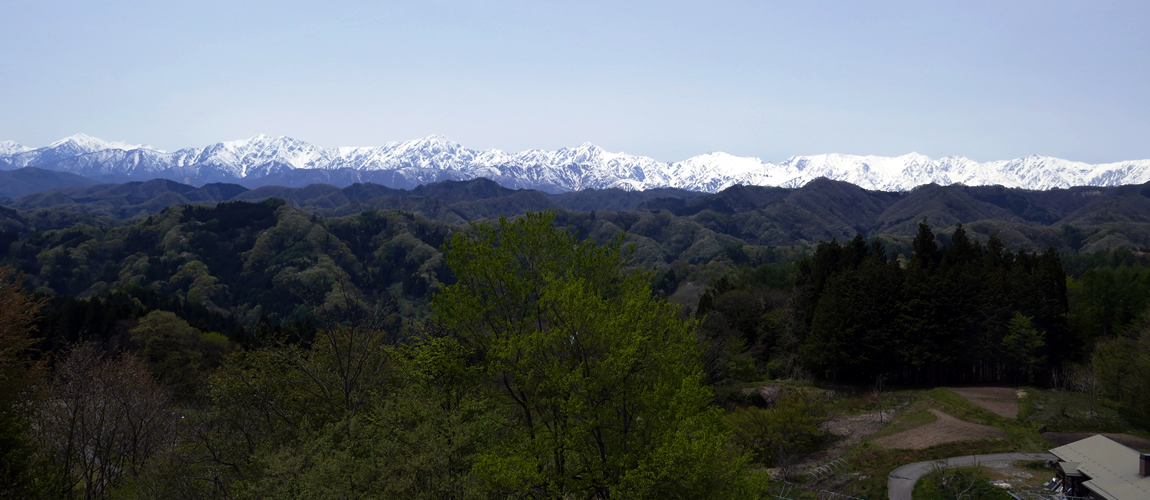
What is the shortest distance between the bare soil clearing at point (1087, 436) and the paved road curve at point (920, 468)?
3276 mm

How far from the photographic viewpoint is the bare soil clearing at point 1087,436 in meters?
39.1

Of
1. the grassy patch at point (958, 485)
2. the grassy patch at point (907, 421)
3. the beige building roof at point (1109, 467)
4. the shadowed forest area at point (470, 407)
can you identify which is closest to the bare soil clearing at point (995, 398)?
the grassy patch at point (907, 421)

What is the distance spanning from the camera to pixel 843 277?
213 ft

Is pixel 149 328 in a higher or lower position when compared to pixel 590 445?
lower

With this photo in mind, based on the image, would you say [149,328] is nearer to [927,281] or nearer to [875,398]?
[875,398]

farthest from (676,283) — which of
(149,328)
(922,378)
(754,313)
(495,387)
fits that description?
(495,387)

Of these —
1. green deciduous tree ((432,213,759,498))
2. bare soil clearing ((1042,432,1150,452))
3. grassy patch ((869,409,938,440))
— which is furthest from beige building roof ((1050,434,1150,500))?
green deciduous tree ((432,213,759,498))

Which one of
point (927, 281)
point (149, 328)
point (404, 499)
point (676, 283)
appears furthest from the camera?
point (676, 283)

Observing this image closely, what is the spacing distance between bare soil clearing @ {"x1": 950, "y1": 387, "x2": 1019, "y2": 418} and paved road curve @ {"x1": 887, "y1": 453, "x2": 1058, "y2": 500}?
10243 mm

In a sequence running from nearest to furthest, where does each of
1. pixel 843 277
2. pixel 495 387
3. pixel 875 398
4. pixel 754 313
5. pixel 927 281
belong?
1. pixel 495 387
2. pixel 875 398
3. pixel 927 281
4. pixel 843 277
5. pixel 754 313

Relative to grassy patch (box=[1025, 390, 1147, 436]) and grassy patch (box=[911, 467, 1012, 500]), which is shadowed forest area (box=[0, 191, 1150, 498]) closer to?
grassy patch (box=[1025, 390, 1147, 436])

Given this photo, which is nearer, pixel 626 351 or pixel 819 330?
pixel 626 351

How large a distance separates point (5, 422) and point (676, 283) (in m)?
161

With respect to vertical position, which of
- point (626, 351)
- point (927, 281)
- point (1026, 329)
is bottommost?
point (1026, 329)
